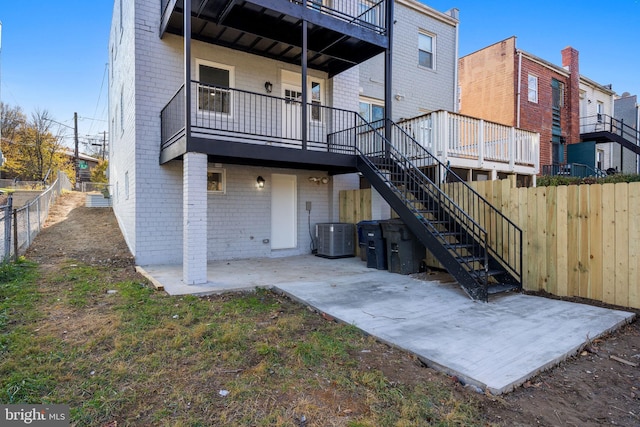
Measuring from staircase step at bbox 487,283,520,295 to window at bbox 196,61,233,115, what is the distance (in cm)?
718

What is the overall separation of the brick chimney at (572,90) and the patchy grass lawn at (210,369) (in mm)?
19913

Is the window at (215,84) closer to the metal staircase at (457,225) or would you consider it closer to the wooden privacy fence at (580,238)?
the metal staircase at (457,225)

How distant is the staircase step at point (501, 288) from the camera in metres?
5.66

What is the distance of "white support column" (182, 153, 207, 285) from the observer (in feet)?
21.1

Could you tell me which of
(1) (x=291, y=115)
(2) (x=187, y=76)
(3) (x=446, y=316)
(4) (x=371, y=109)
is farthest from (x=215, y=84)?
(3) (x=446, y=316)

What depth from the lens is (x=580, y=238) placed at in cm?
554

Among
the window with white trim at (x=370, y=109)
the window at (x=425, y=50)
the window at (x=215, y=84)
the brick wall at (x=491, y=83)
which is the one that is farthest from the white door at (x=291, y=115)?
the brick wall at (x=491, y=83)

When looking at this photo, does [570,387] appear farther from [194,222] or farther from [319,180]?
[319,180]

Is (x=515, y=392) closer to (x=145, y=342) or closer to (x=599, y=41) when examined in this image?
(x=145, y=342)

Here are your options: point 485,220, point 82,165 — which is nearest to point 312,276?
point 485,220

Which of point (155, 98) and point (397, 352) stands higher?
point (155, 98)

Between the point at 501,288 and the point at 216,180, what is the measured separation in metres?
7.15

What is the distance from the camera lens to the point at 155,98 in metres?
8.34

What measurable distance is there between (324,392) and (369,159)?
21.8ft
